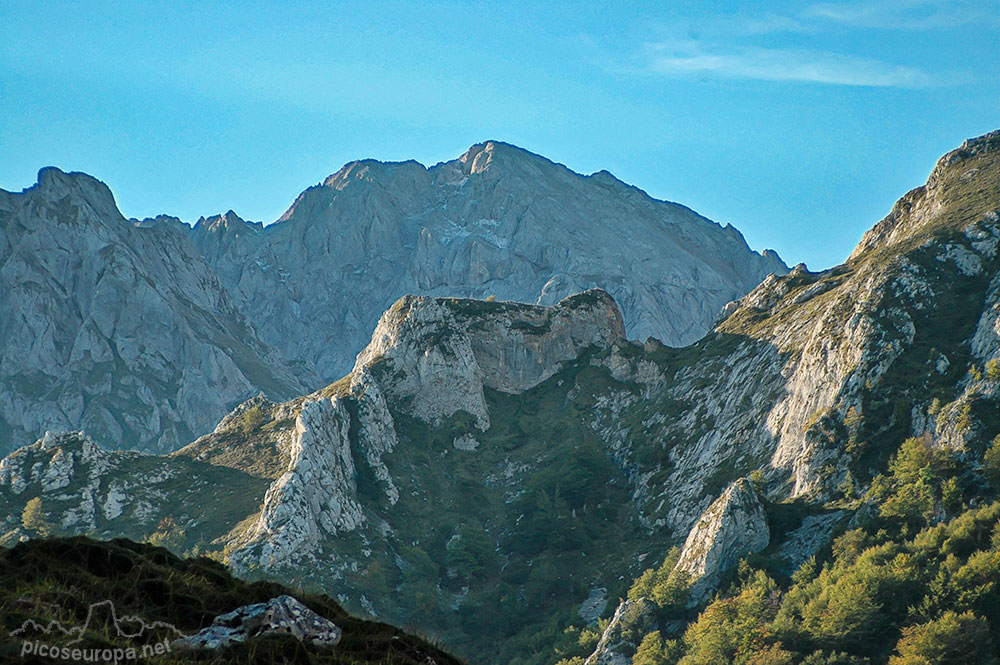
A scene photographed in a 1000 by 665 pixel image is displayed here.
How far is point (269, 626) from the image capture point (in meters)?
22.6

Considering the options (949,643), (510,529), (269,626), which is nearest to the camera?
(269,626)

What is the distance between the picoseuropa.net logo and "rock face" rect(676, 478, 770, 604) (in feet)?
248

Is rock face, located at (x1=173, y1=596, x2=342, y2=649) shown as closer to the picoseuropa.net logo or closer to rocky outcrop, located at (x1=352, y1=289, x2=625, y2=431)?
the picoseuropa.net logo

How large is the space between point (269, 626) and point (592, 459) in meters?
112

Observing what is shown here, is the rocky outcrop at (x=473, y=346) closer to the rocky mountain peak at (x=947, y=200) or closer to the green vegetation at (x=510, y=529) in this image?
the green vegetation at (x=510, y=529)

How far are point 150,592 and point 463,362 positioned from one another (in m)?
129

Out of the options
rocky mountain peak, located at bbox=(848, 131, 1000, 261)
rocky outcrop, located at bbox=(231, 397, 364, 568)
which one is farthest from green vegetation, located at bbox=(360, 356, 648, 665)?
rocky mountain peak, located at bbox=(848, 131, 1000, 261)

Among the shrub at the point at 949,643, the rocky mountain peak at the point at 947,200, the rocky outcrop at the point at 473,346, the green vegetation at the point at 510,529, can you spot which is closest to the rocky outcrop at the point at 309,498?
the green vegetation at the point at 510,529

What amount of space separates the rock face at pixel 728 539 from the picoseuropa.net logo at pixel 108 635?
248 ft

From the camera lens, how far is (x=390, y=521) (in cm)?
12144

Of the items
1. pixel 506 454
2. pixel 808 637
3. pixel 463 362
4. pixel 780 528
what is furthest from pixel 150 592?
pixel 463 362

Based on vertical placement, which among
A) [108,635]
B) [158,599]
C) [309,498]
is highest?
[309,498]

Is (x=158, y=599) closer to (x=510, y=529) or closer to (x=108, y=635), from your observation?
(x=108, y=635)

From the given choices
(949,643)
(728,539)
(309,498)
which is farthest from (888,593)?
(309,498)
